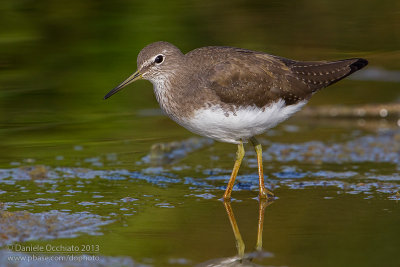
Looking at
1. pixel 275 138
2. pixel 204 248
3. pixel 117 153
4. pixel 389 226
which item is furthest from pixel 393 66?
pixel 204 248

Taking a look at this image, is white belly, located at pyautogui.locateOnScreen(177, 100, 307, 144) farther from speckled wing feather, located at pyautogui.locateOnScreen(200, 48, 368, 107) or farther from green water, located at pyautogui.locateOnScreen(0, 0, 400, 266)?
green water, located at pyautogui.locateOnScreen(0, 0, 400, 266)

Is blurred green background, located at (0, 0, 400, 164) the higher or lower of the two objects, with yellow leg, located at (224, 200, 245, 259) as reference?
higher

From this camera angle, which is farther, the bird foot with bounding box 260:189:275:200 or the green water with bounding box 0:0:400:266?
the bird foot with bounding box 260:189:275:200

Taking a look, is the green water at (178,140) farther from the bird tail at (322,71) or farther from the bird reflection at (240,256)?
the bird tail at (322,71)

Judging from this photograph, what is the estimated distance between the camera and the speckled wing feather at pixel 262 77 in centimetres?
686

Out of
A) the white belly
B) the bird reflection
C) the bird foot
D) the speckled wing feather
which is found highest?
the speckled wing feather

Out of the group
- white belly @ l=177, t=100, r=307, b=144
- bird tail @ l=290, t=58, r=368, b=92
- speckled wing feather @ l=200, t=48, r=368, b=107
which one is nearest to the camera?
white belly @ l=177, t=100, r=307, b=144

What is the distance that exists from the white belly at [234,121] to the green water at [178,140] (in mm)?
636

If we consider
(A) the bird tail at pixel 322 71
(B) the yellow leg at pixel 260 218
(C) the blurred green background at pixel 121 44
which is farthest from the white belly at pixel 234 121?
(C) the blurred green background at pixel 121 44

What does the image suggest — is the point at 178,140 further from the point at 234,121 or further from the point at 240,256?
the point at 240,256

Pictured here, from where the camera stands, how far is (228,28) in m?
11.2

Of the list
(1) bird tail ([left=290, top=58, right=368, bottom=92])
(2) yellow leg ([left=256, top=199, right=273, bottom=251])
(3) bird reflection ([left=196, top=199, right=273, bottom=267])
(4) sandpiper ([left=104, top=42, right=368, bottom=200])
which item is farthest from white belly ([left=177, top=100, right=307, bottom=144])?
(3) bird reflection ([left=196, top=199, right=273, bottom=267])

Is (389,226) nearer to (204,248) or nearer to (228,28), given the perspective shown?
(204,248)

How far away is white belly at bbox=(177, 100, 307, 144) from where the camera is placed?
22.0ft
